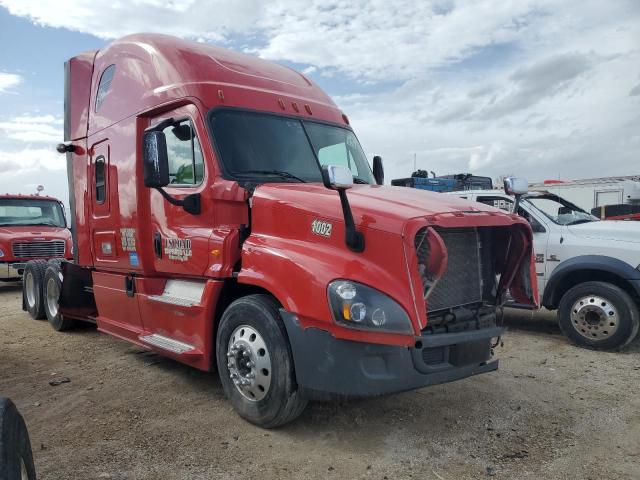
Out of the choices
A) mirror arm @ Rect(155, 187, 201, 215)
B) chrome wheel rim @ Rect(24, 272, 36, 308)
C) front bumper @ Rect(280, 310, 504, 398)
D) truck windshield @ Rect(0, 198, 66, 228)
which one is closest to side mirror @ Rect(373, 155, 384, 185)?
mirror arm @ Rect(155, 187, 201, 215)

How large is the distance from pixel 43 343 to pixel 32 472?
5.13 meters

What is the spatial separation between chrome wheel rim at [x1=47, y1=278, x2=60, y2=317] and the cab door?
11.2 feet

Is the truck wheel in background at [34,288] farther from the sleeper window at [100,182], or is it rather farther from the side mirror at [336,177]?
the side mirror at [336,177]

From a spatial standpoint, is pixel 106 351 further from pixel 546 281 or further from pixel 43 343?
pixel 546 281

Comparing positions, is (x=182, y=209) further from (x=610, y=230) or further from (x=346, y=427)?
(x=610, y=230)

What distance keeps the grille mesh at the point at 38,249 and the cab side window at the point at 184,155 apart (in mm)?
8927

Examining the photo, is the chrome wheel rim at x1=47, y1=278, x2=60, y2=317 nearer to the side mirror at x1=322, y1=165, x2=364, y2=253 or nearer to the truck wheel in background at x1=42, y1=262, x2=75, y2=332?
the truck wheel in background at x1=42, y1=262, x2=75, y2=332

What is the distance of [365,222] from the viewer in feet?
11.8

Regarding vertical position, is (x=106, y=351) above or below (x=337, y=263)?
below

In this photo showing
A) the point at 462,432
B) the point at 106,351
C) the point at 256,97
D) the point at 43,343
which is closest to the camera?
the point at 462,432

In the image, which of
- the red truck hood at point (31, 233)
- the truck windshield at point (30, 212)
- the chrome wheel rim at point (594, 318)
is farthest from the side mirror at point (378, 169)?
the truck windshield at point (30, 212)

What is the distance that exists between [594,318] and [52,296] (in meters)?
7.50

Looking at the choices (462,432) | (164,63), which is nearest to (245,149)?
(164,63)

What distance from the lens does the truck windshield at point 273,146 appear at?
14.8 feet
